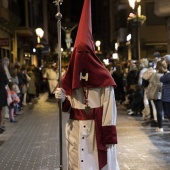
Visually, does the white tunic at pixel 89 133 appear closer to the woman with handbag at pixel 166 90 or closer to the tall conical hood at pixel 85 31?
the tall conical hood at pixel 85 31

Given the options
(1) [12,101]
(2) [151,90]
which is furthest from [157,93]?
(1) [12,101]

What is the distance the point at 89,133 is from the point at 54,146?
4598 millimetres

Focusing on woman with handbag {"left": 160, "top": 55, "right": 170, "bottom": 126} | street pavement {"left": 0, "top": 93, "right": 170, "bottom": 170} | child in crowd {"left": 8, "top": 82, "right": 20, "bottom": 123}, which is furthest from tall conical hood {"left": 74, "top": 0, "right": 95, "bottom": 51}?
child in crowd {"left": 8, "top": 82, "right": 20, "bottom": 123}

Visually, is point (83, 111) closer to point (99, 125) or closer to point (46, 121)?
point (99, 125)

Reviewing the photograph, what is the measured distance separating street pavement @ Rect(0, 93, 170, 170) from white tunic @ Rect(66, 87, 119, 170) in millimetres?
2508

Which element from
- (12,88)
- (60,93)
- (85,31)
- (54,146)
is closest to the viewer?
(60,93)

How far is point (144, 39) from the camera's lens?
28984 mm

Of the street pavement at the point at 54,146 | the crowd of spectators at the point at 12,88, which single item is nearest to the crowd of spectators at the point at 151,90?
the street pavement at the point at 54,146

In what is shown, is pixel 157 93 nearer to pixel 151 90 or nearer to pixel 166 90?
pixel 151 90

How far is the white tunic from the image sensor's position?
4711mm

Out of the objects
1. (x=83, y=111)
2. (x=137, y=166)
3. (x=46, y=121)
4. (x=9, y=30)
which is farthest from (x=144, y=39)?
(x=83, y=111)

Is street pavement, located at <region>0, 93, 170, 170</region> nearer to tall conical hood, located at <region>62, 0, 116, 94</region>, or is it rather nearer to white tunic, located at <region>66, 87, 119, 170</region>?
white tunic, located at <region>66, 87, 119, 170</region>

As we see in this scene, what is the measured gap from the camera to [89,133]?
15.7 feet

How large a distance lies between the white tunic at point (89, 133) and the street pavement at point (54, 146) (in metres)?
2.51
